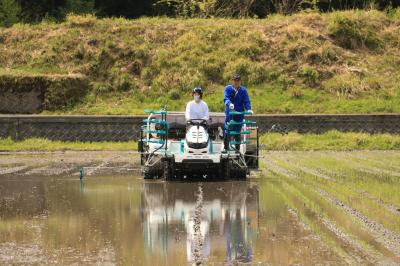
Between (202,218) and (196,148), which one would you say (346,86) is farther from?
(202,218)

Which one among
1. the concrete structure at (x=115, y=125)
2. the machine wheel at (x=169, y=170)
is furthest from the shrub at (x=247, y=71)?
the machine wheel at (x=169, y=170)

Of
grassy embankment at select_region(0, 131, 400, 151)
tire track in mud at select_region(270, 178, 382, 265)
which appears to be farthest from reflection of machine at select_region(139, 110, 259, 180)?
grassy embankment at select_region(0, 131, 400, 151)

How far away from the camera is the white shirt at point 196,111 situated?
Answer: 1984 cm

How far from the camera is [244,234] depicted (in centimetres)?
1136

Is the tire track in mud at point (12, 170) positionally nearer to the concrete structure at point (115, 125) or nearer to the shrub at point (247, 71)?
the concrete structure at point (115, 125)

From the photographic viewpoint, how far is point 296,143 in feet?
106

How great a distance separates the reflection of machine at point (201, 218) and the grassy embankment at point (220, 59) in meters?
20.3

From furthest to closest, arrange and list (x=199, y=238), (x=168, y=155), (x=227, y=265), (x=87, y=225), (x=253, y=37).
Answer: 1. (x=253, y=37)
2. (x=168, y=155)
3. (x=87, y=225)
4. (x=199, y=238)
5. (x=227, y=265)

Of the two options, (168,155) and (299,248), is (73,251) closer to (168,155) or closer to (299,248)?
(299,248)

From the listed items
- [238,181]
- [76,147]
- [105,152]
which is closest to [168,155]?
[238,181]

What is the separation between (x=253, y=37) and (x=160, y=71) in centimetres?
534

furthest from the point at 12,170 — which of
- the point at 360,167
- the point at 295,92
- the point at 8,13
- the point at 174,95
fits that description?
the point at 8,13

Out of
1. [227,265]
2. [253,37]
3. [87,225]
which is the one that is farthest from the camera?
[253,37]

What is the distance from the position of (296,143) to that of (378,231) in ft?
68.6
